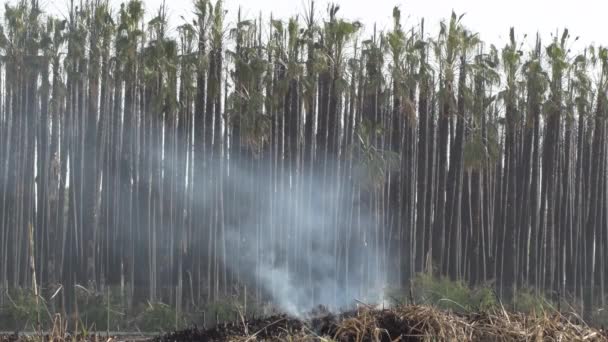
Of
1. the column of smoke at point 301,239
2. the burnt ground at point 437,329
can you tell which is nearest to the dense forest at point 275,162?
the column of smoke at point 301,239

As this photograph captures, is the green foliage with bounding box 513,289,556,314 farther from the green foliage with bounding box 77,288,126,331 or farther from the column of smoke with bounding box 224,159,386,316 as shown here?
the green foliage with bounding box 77,288,126,331

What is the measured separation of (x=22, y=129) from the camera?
40531mm

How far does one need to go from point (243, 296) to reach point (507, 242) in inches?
380

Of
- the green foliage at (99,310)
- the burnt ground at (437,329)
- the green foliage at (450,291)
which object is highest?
the burnt ground at (437,329)

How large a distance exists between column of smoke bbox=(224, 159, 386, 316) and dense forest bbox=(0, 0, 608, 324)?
71 millimetres

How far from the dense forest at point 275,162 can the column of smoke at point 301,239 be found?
71mm

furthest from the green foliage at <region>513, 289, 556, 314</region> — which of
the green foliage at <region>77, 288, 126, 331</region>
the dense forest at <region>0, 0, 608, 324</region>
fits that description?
the green foliage at <region>77, 288, 126, 331</region>

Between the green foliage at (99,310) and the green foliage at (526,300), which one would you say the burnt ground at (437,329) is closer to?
the green foliage at (99,310)

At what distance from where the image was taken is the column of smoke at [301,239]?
40688mm

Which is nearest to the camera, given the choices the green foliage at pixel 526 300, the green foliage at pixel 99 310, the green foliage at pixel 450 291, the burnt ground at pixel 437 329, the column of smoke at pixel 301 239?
the burnt ground at pixel 437 329

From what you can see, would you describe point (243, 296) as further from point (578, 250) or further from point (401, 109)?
point (578, 250)

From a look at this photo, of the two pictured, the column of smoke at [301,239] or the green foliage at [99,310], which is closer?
the green foliage at [99,310]

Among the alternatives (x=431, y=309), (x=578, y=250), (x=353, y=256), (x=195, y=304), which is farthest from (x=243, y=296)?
(x=431, y=309)

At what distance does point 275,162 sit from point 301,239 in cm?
288
